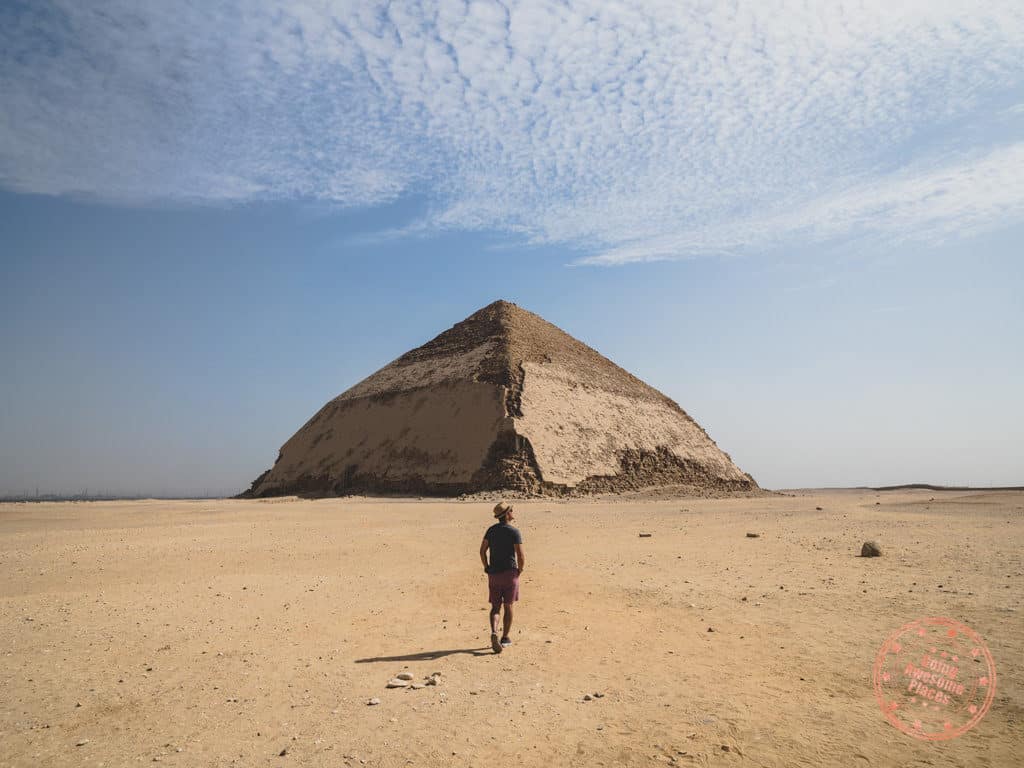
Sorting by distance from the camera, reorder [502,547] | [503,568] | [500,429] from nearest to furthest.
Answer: [503,568], [502,547], [500,429]

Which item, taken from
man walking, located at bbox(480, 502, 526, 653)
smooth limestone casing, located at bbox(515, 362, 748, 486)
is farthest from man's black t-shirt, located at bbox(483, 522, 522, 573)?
smooth limestone casing, located at bbox(515, 362, 748, 486)

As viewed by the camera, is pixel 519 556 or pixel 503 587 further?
pixel 519 556

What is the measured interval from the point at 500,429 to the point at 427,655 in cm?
2904

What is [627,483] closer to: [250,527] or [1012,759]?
[250,527]

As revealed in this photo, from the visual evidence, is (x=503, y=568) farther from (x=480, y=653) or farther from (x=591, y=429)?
(x=591, y=429)

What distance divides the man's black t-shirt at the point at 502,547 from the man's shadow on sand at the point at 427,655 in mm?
811

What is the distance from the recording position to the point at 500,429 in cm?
3525

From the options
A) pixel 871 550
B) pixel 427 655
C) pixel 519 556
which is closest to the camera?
pixel 427 655

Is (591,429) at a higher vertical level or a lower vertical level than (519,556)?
higher

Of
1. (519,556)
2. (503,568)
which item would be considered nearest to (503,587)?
(503,568)

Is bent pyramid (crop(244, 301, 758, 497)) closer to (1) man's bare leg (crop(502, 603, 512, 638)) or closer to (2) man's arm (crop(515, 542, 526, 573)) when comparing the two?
(2) man's arm (crop(515, 542, 526, 573))

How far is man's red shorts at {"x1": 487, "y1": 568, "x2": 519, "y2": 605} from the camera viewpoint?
6.62 metres

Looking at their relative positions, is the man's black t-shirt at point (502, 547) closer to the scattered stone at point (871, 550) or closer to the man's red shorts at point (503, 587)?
the man's red shorts at point (503, 587)

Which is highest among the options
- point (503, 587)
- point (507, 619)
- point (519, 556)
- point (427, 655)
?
point (519, 556)
